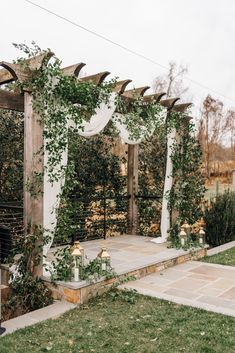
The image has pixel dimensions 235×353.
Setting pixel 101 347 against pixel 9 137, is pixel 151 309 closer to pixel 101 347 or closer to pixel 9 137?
pixel 101 347

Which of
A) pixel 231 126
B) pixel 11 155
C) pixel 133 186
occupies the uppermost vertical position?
pixel 231 126

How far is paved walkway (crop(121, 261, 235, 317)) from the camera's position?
13.4 ft

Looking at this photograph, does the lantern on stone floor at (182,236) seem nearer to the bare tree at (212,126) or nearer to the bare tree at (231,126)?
the bare tree at (212,126)

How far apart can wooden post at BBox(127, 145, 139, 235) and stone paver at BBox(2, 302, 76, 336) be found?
3.92 metres

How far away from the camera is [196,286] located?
4.67 m

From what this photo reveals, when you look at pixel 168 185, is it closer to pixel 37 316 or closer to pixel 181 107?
pixel 181 107

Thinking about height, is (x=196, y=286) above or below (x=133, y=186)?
below

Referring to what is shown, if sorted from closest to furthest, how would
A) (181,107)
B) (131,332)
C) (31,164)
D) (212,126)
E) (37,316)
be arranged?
(131,332)
(37,316)
(31,164)
(181,107)
(212,126)

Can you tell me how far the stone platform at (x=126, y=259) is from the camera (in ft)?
13.9

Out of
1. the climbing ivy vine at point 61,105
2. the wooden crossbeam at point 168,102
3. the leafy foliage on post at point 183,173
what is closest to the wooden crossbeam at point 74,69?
the climbing ivy vine at point 61,105

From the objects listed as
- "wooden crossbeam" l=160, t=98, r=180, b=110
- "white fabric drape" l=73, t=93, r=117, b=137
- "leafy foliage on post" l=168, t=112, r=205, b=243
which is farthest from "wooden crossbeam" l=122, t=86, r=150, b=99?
"leafy foliage on post" l=168, t=112, r=205, b=243

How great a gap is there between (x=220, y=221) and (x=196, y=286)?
3.51 meters

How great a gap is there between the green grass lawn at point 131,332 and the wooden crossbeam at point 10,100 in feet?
9.01

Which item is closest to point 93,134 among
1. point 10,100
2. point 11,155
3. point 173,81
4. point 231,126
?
point 10,100
